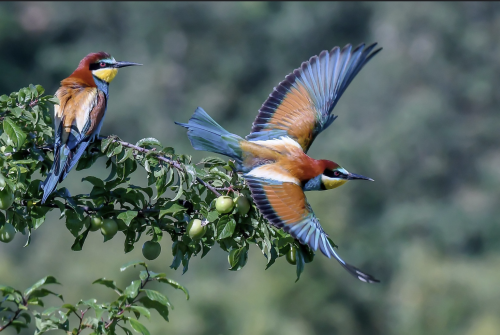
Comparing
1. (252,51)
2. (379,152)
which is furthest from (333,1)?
(379,152)

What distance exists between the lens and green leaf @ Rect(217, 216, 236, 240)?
2305 mm

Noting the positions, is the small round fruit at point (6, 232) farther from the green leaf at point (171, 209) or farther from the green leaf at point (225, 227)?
the green leaf at point (225, 227)

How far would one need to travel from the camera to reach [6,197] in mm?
2170

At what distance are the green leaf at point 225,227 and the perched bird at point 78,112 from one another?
1.64ft

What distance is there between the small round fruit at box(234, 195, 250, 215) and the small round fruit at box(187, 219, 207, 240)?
0.13m

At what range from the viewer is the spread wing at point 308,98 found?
11.1 feet

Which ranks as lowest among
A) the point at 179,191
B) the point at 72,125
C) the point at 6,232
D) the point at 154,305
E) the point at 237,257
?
the point at 154,305

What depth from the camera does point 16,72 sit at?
37312 mm

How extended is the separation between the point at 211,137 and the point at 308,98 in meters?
0.63

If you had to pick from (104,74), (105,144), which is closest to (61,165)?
(105,144)

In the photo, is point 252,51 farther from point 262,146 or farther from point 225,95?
point 262,146

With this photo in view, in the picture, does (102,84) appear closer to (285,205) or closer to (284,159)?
(284,159)

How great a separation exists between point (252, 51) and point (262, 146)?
132 ft

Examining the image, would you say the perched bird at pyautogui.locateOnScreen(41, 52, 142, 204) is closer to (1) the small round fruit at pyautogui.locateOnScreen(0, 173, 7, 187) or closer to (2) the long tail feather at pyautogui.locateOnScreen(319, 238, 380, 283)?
(1) the small round fruit at pyautogui.locateOnScreen(0, 173, 7, 187)
